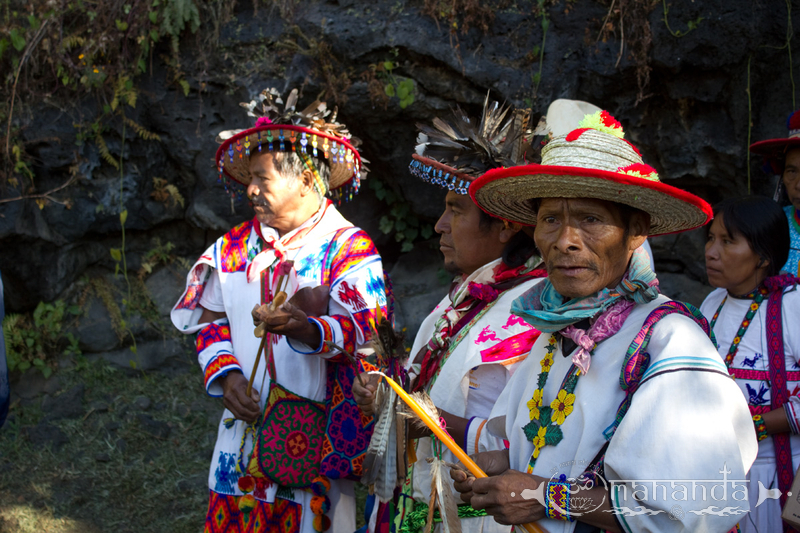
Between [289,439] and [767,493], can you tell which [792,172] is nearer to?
[767,493]

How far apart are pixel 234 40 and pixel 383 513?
4731 millimetres

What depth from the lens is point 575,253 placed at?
1.74 metres

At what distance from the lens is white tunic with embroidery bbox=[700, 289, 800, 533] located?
2539 millimetres

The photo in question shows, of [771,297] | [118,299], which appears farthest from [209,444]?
[771,297]

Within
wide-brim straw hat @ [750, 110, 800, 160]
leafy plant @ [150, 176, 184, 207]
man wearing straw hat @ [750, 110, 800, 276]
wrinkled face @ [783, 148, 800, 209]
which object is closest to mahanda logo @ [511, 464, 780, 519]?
man wearing straw hat @ [750, 110, 800, 276]

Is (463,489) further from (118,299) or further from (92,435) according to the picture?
(118,299)

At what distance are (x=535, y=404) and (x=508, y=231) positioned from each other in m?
0.91

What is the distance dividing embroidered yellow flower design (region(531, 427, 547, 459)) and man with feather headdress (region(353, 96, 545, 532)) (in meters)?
0.33

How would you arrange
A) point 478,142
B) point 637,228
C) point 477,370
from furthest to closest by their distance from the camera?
point 478,142 < point 477,370 < point 637,228

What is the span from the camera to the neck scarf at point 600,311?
1.69 metres

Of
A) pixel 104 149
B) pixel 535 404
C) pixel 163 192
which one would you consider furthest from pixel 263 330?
pixel 104 149

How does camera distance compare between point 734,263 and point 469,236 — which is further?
point 734,263

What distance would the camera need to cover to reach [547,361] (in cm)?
189

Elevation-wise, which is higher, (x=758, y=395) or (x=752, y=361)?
(x=752, y=361)
